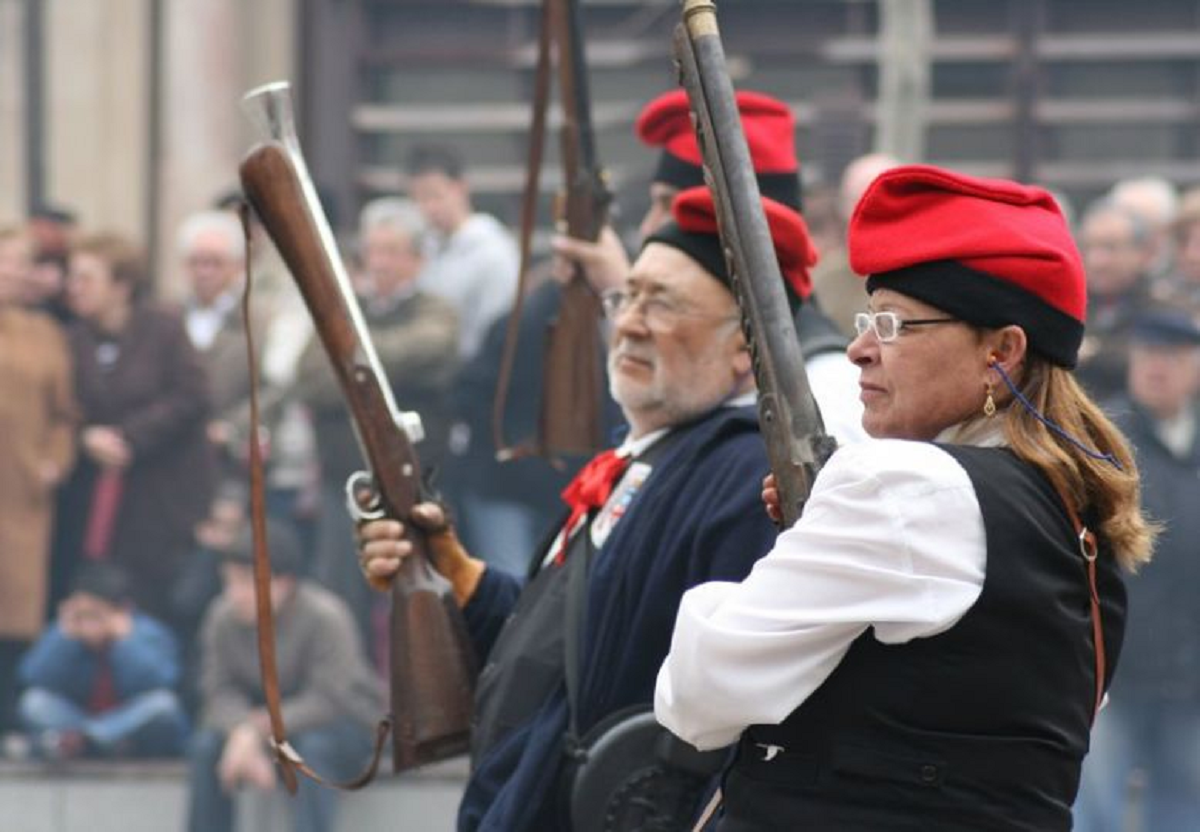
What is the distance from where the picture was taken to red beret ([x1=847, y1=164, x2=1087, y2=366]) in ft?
12.1

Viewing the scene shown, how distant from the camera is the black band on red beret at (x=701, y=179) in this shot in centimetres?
595

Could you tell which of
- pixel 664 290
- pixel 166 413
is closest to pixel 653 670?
pixel 664 290

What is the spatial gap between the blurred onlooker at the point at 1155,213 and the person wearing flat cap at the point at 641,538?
4684 millimetres

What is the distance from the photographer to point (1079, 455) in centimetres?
369

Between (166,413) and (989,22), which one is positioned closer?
(166,413)

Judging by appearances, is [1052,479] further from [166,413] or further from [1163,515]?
[166,413]

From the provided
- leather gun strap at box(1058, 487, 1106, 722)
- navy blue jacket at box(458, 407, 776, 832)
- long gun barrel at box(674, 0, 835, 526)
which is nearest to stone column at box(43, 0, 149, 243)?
navy blue jacket at box(458, 407, 776, 832)

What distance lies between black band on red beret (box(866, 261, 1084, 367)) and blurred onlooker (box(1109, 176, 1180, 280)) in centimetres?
582

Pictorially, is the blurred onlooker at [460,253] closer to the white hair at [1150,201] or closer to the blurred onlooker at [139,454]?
the blurred onlooker at [139,454]

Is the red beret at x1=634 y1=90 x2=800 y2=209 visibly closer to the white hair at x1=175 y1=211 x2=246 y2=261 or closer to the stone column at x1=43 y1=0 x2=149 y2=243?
the white hair at x1=175 y1=211 x2=246 y2=261

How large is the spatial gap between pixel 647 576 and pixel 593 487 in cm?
34

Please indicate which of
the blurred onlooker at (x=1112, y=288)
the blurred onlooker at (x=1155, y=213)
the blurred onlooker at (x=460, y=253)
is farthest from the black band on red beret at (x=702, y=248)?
the blurred onlooker at (x=460, y=253)

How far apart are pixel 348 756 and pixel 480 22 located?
638 centimetres

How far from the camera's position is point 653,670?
15.4ft
